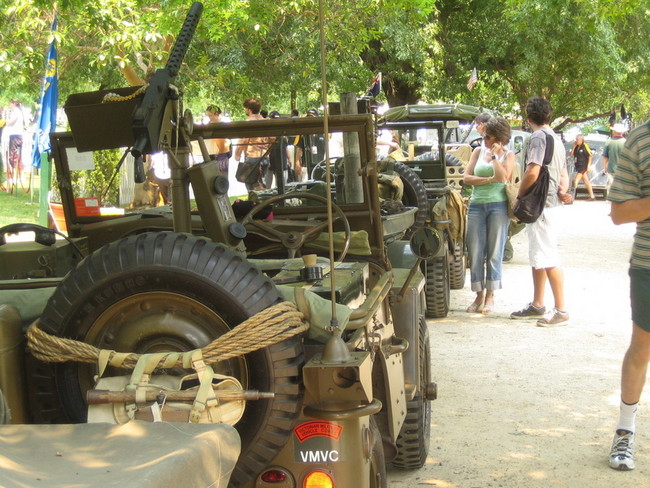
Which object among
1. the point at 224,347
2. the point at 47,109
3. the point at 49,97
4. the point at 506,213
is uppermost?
the point at 49,97

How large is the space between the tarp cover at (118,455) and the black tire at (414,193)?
5.43m

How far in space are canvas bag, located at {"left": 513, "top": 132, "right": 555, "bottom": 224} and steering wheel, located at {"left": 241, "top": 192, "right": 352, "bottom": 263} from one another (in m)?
3.32

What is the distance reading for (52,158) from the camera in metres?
5.31

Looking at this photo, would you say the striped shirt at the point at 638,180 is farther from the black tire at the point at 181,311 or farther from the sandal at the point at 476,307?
the sandal at the point at 476,307

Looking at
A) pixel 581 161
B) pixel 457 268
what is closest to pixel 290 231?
pixel 457 268

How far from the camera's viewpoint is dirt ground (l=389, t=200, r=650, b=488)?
4641mm

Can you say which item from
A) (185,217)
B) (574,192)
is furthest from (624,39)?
(185,217)

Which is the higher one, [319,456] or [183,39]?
[183,39]

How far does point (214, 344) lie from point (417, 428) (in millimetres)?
2010

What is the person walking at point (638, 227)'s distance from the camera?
4.33 metres

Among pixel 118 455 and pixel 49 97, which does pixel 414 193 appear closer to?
pixel 49 97

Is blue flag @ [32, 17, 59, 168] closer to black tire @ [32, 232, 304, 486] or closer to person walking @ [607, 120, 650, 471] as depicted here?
person walking @ [607, 120, 650, 471]

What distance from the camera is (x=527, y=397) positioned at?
593 cm

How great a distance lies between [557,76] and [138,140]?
69.1 ft
